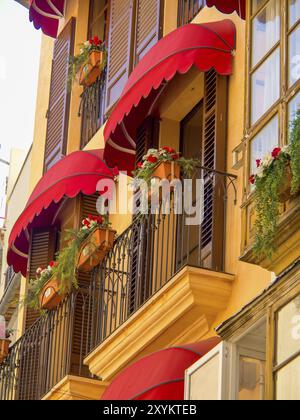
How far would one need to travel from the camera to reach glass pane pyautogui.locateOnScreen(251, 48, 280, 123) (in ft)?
45.0

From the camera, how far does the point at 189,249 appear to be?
53.7 feet

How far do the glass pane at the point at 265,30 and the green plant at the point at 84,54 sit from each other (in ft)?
19.3

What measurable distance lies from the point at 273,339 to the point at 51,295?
21.2 ft

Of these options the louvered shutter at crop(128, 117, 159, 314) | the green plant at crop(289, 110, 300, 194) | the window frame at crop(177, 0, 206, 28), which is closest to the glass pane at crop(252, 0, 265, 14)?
the green plant at crop(289, 110, 300, 194)

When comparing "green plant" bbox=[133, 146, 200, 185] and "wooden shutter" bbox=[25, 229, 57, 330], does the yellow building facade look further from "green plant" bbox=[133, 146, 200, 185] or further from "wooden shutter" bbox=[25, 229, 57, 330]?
"green plant" bbox=[133, 146, 200, 185]

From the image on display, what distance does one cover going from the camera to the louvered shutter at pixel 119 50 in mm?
18938

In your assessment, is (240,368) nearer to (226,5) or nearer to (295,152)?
(295,152)

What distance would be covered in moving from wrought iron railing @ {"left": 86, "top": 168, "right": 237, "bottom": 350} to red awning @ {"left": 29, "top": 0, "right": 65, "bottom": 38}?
5.50 meters

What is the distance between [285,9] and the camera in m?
13.8

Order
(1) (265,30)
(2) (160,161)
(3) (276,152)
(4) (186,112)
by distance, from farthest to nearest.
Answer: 1. (4) (186,112)
2. (2) (160,161)
3. (1) (265,30)
4. (3) (276,152)

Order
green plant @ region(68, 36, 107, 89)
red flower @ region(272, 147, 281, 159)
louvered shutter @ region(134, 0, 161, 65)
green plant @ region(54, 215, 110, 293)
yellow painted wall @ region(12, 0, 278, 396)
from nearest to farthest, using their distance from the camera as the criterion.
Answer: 1. red flower @ region(272, 147, 281, 159)
2. yellow painted wall @ region(12, 0, 278, 396)
3. green plant @ region(54, 215, 110, 293)
4. louvered shutter @ region(134, 0, 161, 65)
5. green plant @ region(68, 36, 107, 89)

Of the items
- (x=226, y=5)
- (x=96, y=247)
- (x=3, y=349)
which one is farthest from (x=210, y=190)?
(x=3, y=349)

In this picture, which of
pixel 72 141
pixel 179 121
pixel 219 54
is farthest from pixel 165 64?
pixel 72 141

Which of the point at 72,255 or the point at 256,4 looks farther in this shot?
the point at 72,255
